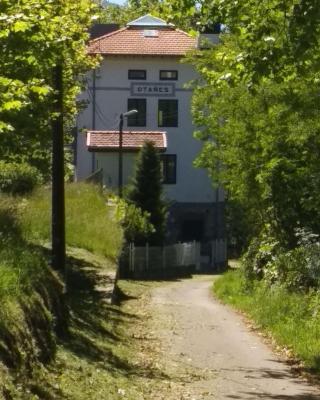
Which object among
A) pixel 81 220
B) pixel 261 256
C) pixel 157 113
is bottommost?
pixel 261 256

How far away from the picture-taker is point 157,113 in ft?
182

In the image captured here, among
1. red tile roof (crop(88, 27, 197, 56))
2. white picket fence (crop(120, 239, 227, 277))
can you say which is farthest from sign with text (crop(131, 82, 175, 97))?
white picket fence (crop(120, 239, 227, 277))

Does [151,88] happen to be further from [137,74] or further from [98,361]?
[98,361]

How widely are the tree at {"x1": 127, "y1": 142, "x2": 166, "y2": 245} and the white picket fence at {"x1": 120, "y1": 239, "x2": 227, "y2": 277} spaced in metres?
1.30

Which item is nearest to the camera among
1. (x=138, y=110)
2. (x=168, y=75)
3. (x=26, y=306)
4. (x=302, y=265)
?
(x=26, y=306)

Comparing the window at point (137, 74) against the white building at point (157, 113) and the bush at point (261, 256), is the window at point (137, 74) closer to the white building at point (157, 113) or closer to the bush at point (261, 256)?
the white building at point (157, 113)

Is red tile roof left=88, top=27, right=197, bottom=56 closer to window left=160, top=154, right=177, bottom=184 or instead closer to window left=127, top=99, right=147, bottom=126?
window left=127, top=99, right=147, bottom=126

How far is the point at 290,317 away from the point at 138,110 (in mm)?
37920

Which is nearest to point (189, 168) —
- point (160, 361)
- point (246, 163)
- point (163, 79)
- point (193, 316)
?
point (163, 79)

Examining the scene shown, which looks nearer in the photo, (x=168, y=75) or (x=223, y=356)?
(x=223, y=356)

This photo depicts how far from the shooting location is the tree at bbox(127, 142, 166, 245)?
47.8m

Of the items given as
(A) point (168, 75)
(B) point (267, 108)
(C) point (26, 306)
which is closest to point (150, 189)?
(A) point (168, 75)

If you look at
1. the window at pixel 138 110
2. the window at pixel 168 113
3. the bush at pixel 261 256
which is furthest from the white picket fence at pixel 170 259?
the bush at pixel 261 256

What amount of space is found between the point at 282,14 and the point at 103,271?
15.3 metres
